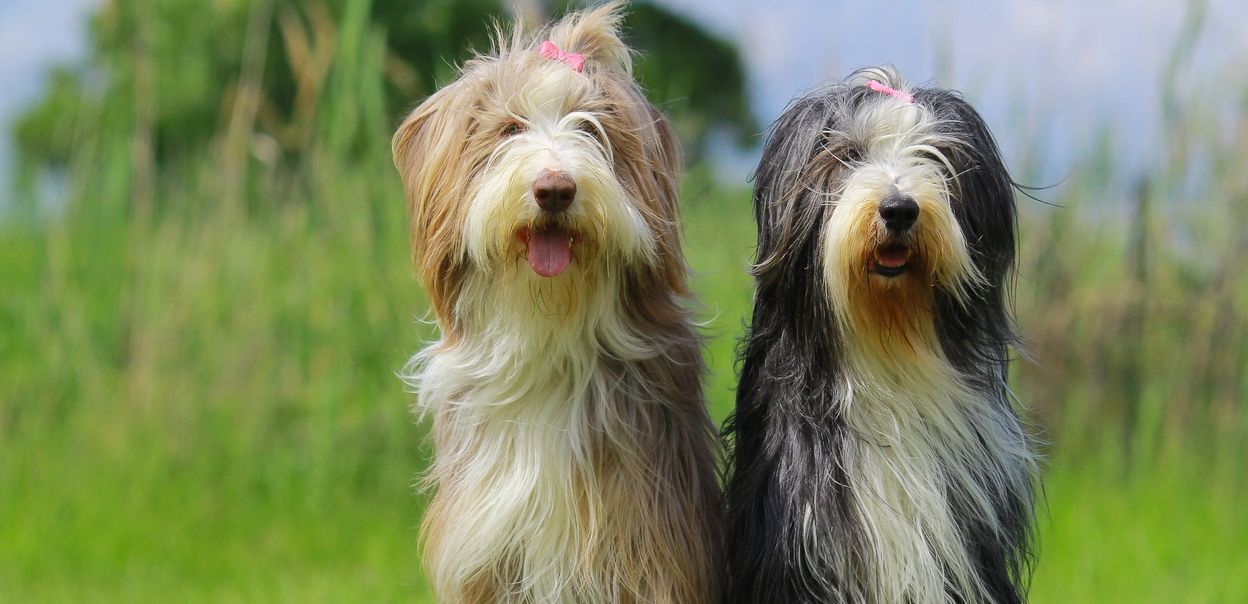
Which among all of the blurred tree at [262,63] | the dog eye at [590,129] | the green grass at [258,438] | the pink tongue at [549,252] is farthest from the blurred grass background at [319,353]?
the pink tongue at [549,252]

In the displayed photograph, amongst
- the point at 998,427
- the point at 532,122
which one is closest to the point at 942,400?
the point at 998,427

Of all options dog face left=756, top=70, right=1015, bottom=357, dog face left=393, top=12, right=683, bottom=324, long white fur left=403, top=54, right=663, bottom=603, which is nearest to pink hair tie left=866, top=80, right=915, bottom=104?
dog face left=756, top=70, right=1015, bottom=357

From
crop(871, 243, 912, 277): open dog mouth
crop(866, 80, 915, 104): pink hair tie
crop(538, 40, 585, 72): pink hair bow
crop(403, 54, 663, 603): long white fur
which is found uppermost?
crop(538, 40, 585, 72): pink hair bow

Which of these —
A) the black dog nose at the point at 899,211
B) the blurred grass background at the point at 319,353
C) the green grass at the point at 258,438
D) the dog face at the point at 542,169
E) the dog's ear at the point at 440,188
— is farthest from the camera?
the blurred grass background at the point at 319,353

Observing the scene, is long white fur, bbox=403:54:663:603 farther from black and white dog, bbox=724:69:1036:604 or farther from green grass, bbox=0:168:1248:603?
green grass, bbox=0:168:1248:603

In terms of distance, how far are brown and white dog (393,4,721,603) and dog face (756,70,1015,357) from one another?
0.36 m

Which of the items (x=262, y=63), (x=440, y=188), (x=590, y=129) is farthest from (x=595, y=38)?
(x=262, y=63)

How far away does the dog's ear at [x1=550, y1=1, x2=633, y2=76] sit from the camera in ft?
12.5

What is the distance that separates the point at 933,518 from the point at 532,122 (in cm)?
145

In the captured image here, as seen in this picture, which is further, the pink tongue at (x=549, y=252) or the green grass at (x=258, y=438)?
the green grass at (x=258, y=438)

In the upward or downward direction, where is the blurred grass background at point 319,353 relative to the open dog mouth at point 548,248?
downward

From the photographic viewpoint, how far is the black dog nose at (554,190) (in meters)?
3.27

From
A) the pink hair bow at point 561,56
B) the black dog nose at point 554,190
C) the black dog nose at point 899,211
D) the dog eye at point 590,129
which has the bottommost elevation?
the black dog nose at point 899,211

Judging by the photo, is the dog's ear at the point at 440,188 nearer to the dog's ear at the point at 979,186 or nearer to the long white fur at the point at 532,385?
the long white fur at the point at 532,385
